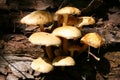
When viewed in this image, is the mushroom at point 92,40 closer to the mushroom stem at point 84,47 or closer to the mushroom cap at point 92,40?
the mushroom cap at point 92,40

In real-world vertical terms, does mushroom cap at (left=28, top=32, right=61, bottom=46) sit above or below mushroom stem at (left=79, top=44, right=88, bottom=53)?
above

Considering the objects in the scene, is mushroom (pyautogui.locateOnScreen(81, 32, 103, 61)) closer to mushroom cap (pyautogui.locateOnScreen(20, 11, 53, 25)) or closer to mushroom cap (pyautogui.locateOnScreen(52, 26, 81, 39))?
mushroom cap (pyautogui.locateOnScreen(52, 26, 81, 39))

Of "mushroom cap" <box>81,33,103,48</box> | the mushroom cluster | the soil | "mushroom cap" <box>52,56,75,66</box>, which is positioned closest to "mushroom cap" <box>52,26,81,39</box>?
the mushroom cluster

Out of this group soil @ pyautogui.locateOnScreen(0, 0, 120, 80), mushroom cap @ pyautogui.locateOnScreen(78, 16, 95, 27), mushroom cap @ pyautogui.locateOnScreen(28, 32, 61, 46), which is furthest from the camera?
soil @ pyautogui.locateOnScreen(0, 0, 120, 80)

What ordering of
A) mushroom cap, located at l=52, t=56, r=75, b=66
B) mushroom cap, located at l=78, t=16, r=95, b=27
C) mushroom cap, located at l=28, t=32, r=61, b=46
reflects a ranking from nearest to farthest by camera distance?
mushroom cap, located at l=28, t=32, r=61, b=46
mushroom cap, located at l=52, t=56, r=75, b=66
mushroom cap, located at l=78, t=16, r=95, b=27

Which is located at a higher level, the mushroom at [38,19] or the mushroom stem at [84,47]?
the mushroom at [38,19]

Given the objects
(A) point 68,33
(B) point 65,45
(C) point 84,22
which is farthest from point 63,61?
(C) point 84,22

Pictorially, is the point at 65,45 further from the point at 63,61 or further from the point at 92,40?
the point at 92,40

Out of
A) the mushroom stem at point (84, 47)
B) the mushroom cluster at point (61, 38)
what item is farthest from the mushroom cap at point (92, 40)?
the mushroom stem at point (84, 47)

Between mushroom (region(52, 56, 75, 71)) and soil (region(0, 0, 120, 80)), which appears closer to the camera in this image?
mushroom (region(52, 56, 75, 71))
